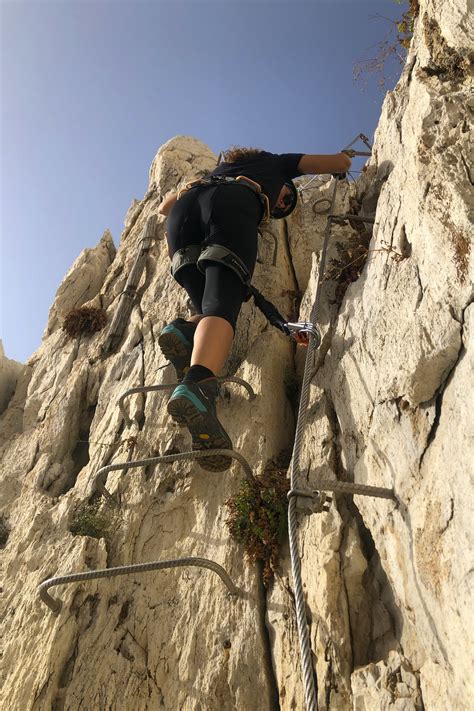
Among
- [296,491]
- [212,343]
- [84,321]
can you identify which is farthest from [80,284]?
[296,491]

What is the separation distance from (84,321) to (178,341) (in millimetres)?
5342

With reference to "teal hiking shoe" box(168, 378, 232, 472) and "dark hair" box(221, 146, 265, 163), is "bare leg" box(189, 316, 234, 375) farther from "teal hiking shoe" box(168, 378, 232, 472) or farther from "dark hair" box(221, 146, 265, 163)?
"dark hair" box(221, 146, 265, 163)

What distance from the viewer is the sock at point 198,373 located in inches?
213

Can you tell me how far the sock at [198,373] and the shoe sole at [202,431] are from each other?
337 mm

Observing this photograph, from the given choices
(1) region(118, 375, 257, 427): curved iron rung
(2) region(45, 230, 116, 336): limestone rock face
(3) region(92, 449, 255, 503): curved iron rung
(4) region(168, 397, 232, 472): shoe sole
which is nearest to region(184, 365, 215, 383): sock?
(4) region(168, 397, 232, 472): shoe sole

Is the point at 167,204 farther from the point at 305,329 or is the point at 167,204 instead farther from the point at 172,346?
the point at 305,329

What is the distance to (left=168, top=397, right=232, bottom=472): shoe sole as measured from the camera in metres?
5.21

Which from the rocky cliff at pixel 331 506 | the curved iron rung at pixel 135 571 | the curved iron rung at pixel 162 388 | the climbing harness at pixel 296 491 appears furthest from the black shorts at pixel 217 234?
the curved iron rung at pixel 135 571

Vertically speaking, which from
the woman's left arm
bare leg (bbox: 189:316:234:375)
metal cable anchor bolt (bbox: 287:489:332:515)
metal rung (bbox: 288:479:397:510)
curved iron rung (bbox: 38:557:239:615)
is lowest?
curved iron rung (bbox: 38:557:239:615)

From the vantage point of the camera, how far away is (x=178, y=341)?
682 centimetres

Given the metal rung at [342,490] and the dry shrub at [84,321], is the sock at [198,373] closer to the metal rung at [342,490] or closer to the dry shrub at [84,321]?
the metal rung at [342,490]

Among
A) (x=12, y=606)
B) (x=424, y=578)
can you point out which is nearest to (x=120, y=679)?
(x=12, y=606)

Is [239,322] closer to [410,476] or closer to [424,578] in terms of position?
[410,476]

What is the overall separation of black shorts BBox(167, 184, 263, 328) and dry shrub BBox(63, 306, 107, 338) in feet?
15.4
